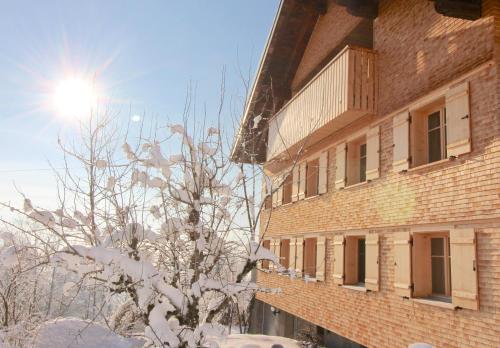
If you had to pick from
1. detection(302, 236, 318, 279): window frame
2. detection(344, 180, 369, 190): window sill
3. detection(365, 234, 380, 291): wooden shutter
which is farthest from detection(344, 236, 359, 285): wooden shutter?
detection(302, 236, 318, 279): window frame

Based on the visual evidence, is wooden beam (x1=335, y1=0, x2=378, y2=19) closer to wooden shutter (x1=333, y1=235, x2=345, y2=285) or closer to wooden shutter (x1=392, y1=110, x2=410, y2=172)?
wooden shutter (x1=392, y1=110, x2=410, y2=172)

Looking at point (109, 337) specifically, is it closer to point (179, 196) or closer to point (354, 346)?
point (354, 346)

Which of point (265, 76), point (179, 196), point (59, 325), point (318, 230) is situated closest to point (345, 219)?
point (318, 230)

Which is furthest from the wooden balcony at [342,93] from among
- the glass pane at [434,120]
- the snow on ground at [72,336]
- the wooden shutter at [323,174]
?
the snow on ground at [72,336]

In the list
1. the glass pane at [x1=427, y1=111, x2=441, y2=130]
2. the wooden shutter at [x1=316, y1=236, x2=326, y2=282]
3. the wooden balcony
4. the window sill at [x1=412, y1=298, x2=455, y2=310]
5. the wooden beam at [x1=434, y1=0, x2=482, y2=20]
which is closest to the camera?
the window sill at [x1=412, y1=298, x2=455, y2=310]

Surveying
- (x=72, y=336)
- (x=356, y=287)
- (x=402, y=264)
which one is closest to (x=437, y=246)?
(x=402, y=264)

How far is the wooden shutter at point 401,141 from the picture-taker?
26.5 feet

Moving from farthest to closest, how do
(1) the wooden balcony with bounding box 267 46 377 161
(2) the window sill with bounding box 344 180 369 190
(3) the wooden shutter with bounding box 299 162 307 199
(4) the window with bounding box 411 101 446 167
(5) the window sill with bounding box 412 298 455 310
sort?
(3) the wooden shutter with bounding box 299 162 307 199 < (2) the window sill with bounding box 344 180 369 190 < (1) the wooden balcony with bounding box 267 46 377 161 < (4) the window with bounding box 411 101 446 167 < (5) the window sill with bounding box 412 298 455 310

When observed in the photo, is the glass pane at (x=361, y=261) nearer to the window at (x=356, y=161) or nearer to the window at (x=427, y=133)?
the window at (x=356, y=161)

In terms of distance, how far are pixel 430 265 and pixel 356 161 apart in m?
3.59

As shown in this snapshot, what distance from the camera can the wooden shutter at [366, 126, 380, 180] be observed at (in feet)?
29.8

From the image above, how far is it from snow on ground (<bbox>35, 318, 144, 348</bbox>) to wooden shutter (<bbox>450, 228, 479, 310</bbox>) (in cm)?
836

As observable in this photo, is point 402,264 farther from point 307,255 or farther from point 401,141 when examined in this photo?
point 307,255

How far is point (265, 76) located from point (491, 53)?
30.3 ft
